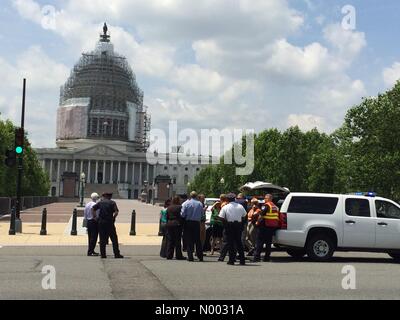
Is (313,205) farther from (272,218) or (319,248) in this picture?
(272,218)

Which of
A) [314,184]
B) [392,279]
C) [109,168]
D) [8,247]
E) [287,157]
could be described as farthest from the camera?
[109,168]

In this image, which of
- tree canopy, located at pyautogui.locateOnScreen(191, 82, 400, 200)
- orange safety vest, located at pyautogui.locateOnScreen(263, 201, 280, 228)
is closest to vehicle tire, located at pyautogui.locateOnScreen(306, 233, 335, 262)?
orange safety vest, located at pyautogui.locateOnScreen(263, 201, 280, 228)

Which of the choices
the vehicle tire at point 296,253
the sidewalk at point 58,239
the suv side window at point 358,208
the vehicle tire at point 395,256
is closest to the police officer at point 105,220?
the vehicle tire at point 296,253

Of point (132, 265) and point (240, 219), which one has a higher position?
point (240, 219)

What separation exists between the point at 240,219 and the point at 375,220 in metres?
4.15

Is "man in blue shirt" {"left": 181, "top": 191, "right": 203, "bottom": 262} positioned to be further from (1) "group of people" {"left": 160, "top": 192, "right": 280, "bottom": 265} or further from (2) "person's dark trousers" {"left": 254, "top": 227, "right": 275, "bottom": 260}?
(2) "person's dark trousers" {"left": 254, "top": 227, "right": 275, "bottom": 260}

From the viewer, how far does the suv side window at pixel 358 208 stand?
59.2 ft

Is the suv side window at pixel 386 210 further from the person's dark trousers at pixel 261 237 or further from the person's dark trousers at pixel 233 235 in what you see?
the person's dark trousers at pixel 233 235

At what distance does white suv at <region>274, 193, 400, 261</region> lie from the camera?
58.4 ft

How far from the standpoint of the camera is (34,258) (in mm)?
17672

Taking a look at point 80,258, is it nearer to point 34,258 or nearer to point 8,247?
point 34,258

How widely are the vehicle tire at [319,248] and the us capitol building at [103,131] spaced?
161052mm

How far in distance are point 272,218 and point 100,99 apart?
561 ft

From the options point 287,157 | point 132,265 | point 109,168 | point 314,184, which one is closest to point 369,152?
point 314,184
